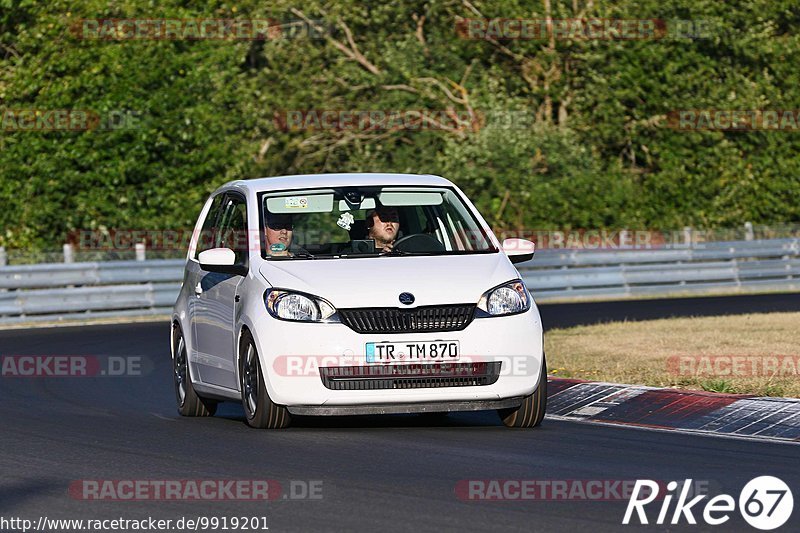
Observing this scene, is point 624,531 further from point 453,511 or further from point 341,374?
point 341,374

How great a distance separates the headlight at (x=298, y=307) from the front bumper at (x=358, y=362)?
0.06 metres

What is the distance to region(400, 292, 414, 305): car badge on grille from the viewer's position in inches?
417

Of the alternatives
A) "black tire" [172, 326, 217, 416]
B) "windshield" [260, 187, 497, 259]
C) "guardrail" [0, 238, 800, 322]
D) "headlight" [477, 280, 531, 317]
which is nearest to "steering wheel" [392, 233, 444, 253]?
"windshield" [260, 187, 497, 259]

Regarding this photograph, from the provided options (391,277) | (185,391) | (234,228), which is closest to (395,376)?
(391,277)

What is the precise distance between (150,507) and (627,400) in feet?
17.7

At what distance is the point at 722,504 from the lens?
307 inches

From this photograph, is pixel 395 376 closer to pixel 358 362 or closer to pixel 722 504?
pixel 358 362

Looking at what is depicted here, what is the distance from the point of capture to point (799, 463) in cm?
926

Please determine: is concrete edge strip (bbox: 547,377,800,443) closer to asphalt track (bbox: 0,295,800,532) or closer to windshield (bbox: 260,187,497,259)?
asphalt track (bbox: 0,295,800,532)

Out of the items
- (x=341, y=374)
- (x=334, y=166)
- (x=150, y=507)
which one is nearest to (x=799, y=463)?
(x=341, y=374)

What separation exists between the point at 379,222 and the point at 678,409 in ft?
8.18

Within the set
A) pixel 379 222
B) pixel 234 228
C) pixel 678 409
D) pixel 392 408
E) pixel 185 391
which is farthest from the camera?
pixel 185 391

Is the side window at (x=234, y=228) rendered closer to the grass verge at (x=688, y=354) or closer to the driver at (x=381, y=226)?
the driver at (x=381, y=226)

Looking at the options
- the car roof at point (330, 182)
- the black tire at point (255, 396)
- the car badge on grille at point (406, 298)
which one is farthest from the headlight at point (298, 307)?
the car roof at point (330, 182)
